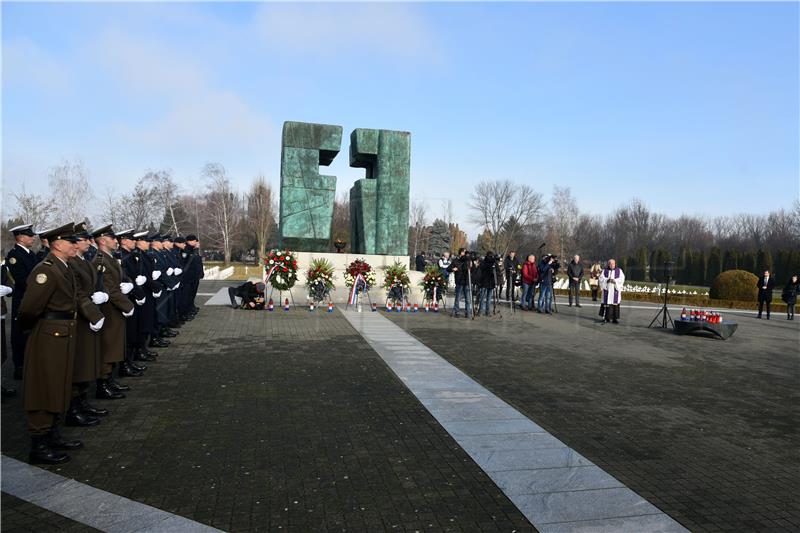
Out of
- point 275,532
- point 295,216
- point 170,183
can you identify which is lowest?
point 275,532

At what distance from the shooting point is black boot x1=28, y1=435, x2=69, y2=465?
477cm

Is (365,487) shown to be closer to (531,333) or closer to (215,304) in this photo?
(531,333)

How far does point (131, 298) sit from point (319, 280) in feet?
29.5

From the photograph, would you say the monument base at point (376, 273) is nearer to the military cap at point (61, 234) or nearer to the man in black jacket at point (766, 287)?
the man in black jacket at point (766, 287)

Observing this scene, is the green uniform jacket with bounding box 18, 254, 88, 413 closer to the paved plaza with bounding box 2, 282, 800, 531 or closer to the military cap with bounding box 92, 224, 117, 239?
the paved plaza with bounding box 2, 282, 800, 531

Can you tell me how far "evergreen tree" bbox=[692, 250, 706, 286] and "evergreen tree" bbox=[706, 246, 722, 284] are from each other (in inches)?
27.4

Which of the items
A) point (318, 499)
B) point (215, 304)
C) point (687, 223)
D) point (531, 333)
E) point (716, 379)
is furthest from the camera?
point (687, 223)

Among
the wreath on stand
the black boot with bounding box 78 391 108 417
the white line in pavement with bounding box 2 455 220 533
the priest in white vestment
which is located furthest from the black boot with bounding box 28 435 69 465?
the priest in white vestment

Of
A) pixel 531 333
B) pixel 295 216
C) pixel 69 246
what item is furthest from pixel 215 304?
pixel 69 246

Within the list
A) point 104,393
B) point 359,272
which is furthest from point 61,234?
A: point 359,272

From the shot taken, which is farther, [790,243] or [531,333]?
[790,243]

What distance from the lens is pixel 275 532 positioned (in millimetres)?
3686

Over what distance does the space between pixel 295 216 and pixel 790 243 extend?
6214cm

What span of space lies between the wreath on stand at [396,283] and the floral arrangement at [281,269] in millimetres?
3118
